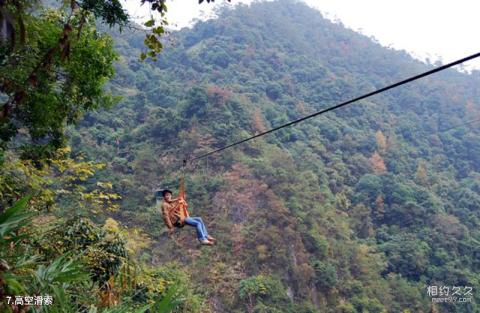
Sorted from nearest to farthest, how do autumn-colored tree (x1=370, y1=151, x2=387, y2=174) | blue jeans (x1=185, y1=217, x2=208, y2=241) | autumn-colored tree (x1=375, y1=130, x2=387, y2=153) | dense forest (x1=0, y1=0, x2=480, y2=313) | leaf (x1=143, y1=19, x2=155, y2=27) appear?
leaf (x1=143, y1=19, x2=155, y2=27) → blue jeans (x1=185, y1=217, x2=208, y2=241) → dense forest (x1=0, y1=0, x2=480, y2=313) → autumn-colored tree (x1=370, y1=151, x2=387, y2=174) → autumn-colored tree (x1=375, y1=130, x2=387, y2=153)

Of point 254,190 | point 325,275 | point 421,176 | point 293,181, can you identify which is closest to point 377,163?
point 421,176

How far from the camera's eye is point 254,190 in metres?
16.3

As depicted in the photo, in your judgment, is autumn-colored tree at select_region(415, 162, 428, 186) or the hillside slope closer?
the hillside slope

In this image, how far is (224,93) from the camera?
2083cm

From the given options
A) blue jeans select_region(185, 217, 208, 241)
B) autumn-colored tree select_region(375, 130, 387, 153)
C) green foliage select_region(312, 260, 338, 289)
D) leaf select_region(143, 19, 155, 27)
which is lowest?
green foliage select_region(312, 260, 338, 289)

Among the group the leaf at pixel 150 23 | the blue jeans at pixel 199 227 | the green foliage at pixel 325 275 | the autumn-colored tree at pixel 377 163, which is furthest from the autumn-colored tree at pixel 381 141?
the leaf at pixel 150 23

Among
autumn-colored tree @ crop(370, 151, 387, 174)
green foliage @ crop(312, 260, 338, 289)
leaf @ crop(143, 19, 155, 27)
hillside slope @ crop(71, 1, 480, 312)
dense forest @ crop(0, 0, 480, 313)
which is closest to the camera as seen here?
leaf @ crop(143, 19, 155, 27)

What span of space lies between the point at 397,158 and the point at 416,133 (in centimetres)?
485

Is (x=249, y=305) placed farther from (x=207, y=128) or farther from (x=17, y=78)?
(x=17, y=78)

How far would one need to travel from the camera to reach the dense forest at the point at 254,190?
5324mm

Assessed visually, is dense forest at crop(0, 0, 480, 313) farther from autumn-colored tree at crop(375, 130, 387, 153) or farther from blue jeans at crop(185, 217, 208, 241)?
blue jeans at crop(185, 217, 208, 241)

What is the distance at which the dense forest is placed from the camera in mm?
5324

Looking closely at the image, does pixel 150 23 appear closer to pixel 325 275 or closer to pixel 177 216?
pixel 177 216

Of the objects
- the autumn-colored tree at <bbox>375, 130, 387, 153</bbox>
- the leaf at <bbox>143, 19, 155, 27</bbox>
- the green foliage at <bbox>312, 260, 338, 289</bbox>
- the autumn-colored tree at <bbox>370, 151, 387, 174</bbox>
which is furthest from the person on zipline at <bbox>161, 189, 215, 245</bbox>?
the autumn-colored tree at <bbox>375, 130, 387, 153</bbox>
